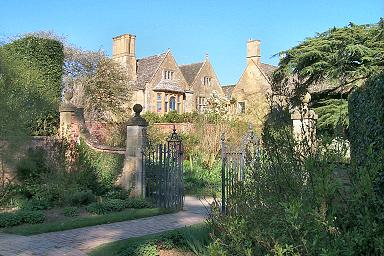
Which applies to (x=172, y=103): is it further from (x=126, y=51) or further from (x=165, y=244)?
(x=165, y=244)

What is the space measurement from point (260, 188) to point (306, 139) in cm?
80

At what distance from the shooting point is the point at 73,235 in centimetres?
784

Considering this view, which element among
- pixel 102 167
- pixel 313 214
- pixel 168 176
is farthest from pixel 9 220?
pixel 313 214

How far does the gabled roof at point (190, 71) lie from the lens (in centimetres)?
4501

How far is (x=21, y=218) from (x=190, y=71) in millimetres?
38549

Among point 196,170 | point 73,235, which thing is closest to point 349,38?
point 196,170

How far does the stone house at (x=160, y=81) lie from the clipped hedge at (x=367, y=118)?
3204 cm

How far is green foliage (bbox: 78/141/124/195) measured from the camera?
12508 mm

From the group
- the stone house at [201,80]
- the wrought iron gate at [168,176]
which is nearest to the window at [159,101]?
the stone house at [201,80]

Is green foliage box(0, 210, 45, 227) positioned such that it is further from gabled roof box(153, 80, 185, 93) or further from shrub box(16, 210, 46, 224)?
gabled roof box(153, 80, 185, 93)

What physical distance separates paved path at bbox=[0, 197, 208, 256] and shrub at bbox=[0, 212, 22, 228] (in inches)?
22.4

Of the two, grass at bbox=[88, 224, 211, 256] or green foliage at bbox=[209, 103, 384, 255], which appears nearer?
green foliage at bbox=[209, 103, 384, 255]

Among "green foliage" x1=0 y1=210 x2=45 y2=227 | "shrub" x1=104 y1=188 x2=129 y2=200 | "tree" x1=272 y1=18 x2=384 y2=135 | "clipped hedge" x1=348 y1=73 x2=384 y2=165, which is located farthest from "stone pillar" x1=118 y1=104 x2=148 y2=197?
"tree" x1=272 y1=18 x2=384 y2=135

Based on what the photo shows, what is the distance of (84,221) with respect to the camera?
348 inches
